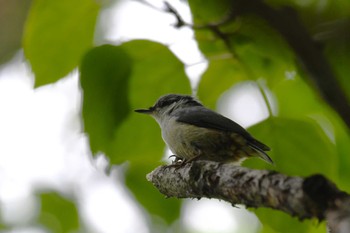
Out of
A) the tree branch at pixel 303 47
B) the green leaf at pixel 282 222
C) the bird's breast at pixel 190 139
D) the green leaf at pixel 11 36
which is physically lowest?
the bird's breast at pixel 190 139

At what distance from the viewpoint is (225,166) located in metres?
1.30

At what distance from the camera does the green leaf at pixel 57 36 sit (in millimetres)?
1478

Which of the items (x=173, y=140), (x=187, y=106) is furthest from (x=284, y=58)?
(x=187, y=106)

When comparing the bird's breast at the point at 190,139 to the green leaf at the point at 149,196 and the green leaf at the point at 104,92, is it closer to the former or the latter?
the green leaf at the point at 149,196

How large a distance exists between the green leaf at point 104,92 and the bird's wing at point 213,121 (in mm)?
901

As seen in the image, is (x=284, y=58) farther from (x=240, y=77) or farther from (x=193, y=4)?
(x=240, y=77)

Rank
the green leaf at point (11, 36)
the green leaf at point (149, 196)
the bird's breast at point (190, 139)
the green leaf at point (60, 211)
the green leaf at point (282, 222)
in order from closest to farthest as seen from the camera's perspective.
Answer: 1. the green leaf at point (282, 222)
2. the green leaf at point (149, 196)
3. the green leaf at point (60, 211)
4. the bird's breast at point (190, 139)
5. the green leaf at point (11, 36)

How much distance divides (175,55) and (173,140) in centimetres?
111

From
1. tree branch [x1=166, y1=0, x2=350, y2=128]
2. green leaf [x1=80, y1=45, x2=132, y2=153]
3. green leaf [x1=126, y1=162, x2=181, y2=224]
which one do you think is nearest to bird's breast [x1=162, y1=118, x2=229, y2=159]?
green leaf [x1=126, y1=162, x2=181, y2=224]

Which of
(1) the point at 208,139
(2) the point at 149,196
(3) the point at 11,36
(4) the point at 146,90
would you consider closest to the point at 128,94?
(4) the point at 146,90

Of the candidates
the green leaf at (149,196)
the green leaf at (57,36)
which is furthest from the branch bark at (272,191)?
the green leaf at (57,36)

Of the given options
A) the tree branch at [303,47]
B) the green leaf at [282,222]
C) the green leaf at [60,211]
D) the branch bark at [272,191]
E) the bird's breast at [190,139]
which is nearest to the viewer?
the tree branch at [303,47]

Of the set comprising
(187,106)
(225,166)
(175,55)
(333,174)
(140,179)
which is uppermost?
(175,55)

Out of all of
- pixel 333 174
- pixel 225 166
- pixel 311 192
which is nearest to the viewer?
pixel 311 192
